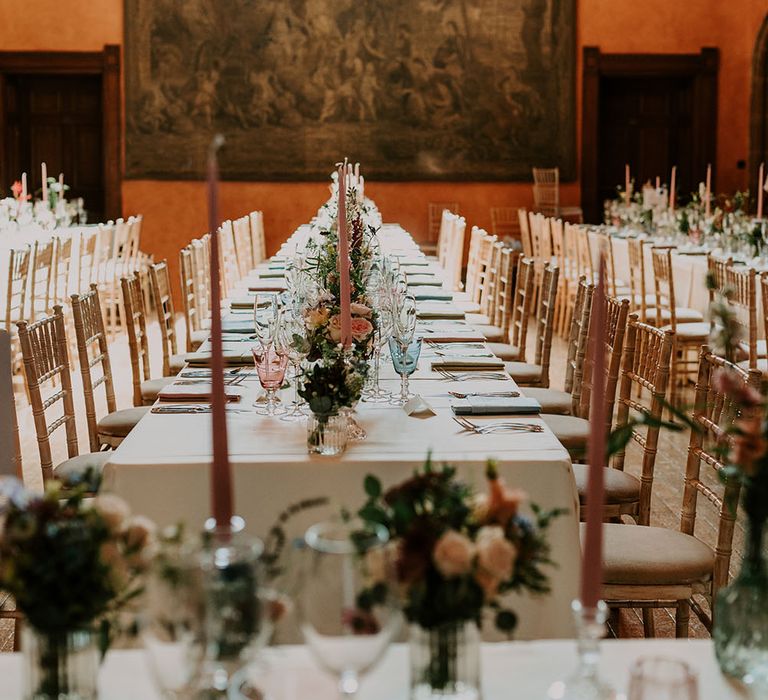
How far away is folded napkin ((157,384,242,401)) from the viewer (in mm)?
3801

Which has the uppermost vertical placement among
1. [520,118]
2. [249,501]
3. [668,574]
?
[520,118]

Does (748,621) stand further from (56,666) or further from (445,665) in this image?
(56,666)

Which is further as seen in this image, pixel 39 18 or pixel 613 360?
pixel 39 18

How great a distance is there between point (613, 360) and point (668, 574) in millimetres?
1545

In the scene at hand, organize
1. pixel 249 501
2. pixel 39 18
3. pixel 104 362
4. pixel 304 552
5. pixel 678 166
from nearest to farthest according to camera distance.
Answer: pixel 304 552, pixel 249 501, pixel 104 362, pixel 39 18, pixel 678 166

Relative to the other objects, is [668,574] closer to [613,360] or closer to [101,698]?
[613,360]

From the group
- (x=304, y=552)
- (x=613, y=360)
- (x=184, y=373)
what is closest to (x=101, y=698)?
(x=304, y=552)

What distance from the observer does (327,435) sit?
3.07 meters

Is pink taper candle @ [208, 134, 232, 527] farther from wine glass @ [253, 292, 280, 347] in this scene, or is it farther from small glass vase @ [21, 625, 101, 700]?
wine glass @ [253, 292, 280, 347]

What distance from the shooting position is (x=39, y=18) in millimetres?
14688

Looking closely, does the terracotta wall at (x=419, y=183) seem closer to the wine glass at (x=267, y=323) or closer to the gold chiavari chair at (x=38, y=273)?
the gold chiavari chair at (x=38, y=273)

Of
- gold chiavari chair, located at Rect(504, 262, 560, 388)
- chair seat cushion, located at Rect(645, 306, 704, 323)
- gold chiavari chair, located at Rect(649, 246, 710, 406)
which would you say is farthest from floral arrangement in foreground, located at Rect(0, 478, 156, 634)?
chair seat cushion, located at Rect(645, 306, 704, 323)

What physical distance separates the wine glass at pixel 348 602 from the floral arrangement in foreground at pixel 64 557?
231 millimetres

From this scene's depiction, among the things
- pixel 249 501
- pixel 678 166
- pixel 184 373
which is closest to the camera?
pixel 249 501
